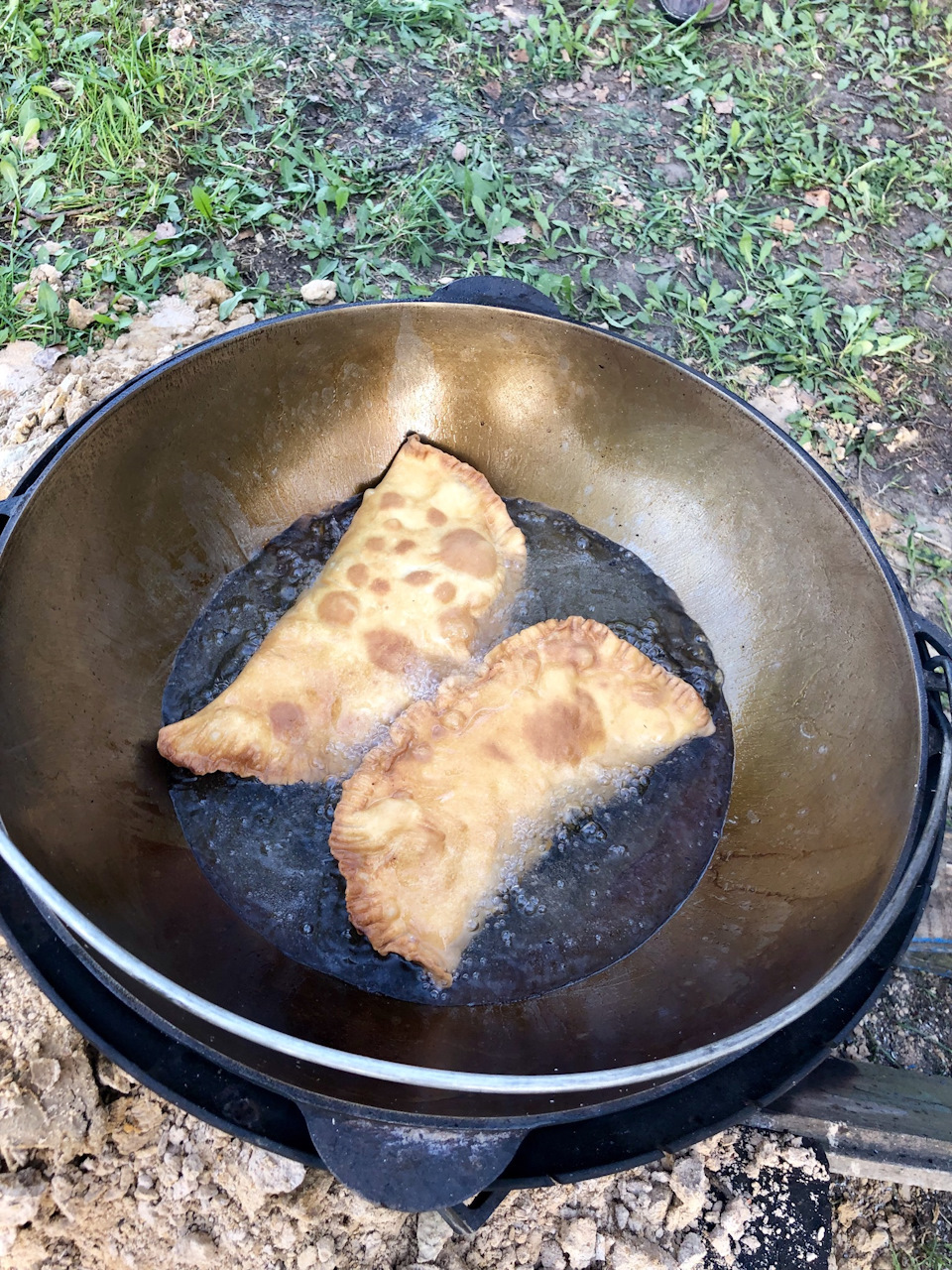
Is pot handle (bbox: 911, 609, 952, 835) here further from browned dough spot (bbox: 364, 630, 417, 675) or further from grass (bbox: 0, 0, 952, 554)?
grass (bbox: 0, 0, 952, 554)

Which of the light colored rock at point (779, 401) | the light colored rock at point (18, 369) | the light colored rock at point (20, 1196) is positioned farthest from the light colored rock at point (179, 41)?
the light colored rock at point (20, 1196)

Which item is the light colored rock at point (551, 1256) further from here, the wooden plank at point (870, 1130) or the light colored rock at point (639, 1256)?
the wooden plank at point (870, 1130)

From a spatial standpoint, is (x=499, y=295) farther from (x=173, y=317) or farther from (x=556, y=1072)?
(x=556, y=1072)

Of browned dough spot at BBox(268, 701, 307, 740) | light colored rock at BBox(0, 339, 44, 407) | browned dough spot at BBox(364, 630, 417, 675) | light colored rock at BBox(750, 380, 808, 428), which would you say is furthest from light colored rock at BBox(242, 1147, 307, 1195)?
light colored rock at BBox(750, 380, 808, 428)

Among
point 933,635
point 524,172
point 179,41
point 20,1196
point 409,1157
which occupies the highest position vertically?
point 179,41

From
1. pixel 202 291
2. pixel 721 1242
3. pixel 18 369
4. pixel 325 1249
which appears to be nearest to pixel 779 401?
pixel 202 291

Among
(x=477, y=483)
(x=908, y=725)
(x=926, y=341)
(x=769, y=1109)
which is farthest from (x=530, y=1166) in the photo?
(x=926, y=341)

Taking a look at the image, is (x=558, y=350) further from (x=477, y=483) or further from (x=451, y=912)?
(x=451, y=912)
